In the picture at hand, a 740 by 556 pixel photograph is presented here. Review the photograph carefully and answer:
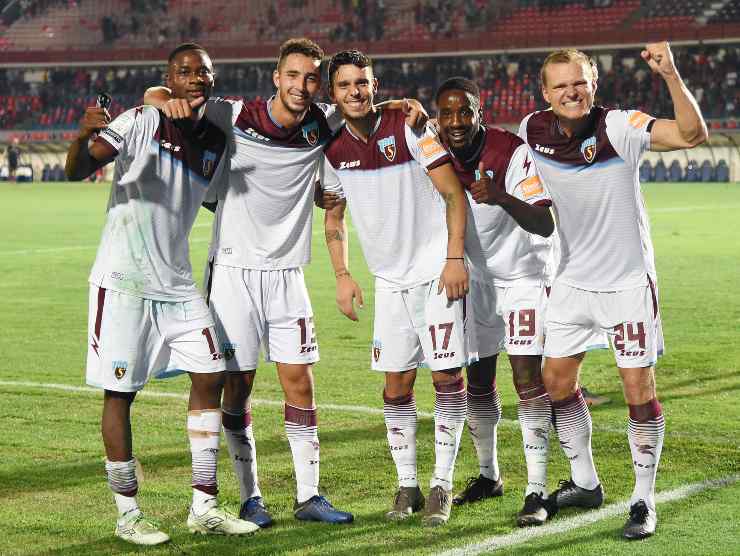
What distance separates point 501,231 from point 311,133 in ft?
3.48

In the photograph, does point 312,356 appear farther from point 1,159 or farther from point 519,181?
point 1,159

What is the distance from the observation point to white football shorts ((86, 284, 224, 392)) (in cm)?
543

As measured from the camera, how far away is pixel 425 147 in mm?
5582

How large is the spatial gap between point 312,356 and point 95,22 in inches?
2369

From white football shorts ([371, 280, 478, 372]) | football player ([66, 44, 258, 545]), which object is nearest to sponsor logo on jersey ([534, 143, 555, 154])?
white football shorts ([371, 280, 478, 372])

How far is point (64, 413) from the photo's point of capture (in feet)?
27.2

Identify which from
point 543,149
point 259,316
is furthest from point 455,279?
point 259,316

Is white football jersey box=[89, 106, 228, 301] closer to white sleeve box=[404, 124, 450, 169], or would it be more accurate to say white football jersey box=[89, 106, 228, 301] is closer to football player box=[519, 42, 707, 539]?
white sleeve box=[404, 124, 450, 169]

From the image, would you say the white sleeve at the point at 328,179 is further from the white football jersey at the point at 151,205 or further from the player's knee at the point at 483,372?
the player's knee at the point at 483,372

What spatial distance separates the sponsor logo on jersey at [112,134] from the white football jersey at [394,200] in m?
1.06

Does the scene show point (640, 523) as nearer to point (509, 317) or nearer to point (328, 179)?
point (509, 317)

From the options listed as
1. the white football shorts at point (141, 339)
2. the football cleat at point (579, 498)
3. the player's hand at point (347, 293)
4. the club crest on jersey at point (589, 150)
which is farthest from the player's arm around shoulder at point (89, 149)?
the football cleat at point (579, 498)

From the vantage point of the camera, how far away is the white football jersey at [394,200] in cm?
569

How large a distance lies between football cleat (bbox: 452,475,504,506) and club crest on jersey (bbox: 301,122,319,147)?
1.87 metres
